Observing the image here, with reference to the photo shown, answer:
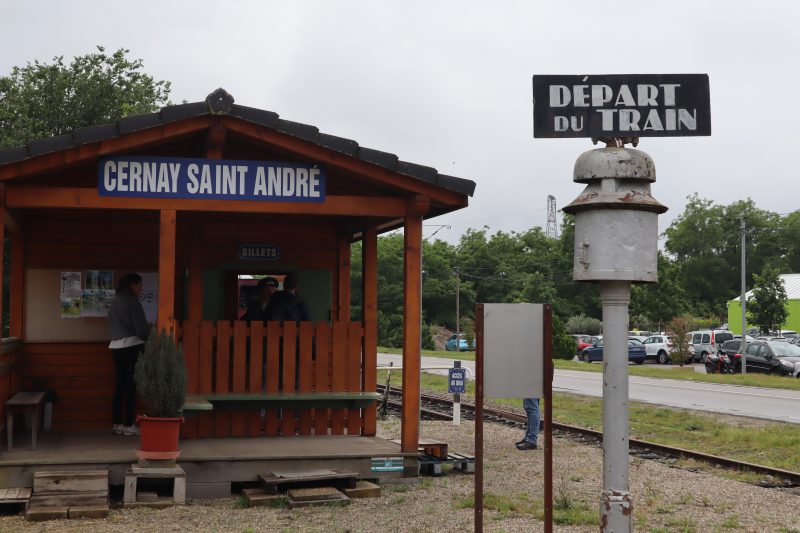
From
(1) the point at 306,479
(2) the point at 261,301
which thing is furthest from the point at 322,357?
(2) the point at 261,301

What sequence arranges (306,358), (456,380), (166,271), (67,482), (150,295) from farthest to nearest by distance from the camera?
1. (456,380)
2. (150,295)
3. (306,358)
4. (166,271)
5. (67,482)

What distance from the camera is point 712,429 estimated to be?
1673 cm

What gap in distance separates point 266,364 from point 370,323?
4.11ft

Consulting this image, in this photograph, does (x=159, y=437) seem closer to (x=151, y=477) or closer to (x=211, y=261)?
(x=151, y=477)

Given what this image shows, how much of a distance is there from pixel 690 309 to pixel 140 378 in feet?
302

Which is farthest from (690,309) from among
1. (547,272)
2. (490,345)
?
(490,345)

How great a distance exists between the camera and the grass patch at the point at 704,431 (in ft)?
45.0

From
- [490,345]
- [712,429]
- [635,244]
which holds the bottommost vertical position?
[712,429]

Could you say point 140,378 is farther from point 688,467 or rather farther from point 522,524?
point 688,467

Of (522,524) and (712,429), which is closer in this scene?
(522,524)

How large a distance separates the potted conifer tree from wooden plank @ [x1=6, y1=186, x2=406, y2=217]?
1.39 meters

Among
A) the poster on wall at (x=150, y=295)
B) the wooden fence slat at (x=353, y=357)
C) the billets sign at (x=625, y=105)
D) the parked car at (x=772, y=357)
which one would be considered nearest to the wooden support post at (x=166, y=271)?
the wooden fence slat at (x=353, y=357)

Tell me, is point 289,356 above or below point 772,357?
above

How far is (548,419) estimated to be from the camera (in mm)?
5902
